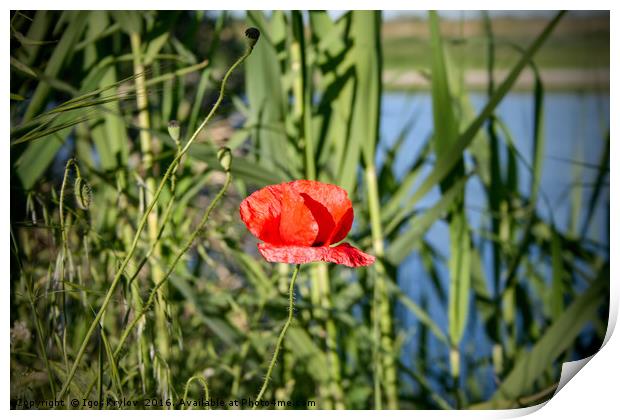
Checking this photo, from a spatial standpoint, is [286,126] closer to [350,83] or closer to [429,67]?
[350,83]

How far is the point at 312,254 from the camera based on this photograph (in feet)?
1.85

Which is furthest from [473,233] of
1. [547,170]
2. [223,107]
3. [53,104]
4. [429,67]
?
[53,104]

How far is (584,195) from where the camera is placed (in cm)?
91

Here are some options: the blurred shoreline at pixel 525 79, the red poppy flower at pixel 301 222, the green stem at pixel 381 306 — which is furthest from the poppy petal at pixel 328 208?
the blurred shoreline at pixel 525 79

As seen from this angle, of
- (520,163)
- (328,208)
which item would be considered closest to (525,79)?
(520,163)

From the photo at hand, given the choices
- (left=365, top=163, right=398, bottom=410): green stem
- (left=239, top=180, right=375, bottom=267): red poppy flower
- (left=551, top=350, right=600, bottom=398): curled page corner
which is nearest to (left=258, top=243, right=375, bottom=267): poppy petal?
(left=239, top=180, right=375, bottom=267): red poppy flower

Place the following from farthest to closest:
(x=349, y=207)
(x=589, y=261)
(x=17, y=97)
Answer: (x=589, y=261) → (x=17, y=97) → (x=349, y=207)

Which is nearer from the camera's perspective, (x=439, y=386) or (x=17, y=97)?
(x=17, y=97)

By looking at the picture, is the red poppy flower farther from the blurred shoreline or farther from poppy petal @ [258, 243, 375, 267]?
the blurred shoreline

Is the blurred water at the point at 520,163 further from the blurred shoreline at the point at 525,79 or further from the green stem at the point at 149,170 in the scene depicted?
the green stem at the point at 149,170

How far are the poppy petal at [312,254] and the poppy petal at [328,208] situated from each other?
0.9 inches

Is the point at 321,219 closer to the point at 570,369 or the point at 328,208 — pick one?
the point at 328,208

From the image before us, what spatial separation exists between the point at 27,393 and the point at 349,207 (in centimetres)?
50
